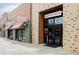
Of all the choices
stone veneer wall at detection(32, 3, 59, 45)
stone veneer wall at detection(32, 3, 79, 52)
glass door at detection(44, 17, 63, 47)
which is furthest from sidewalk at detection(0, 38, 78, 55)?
stone veneer wall at detection(32, 3, 59, 45)

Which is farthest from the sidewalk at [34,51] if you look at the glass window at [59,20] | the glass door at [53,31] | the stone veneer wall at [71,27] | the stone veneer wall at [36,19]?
the stone veneer wall at [36,19]

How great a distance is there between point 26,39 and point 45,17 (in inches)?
181

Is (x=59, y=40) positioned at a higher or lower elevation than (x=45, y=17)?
lower

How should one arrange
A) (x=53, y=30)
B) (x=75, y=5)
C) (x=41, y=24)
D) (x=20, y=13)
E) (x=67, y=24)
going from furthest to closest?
(x=20, y=13), (x=41, y=24), (x=53, y=30), (x=67, y=24), (x=75, y=5)

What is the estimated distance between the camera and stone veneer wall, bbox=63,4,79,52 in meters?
12.4

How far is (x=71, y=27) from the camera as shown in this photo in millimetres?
12930

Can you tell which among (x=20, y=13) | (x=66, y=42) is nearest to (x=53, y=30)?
(x=66, y=42)

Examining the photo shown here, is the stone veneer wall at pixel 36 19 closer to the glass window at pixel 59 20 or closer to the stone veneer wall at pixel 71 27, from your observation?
the glass window at pixel 59 20

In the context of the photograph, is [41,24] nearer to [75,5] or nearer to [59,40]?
[59,40]

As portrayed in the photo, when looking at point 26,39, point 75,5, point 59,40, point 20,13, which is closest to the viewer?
point 75,5

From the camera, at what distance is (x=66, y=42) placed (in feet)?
44.4

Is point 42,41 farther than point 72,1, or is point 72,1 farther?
point 42,41

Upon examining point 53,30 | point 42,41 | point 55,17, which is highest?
point 55,17

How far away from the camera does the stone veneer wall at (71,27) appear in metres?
12.4
